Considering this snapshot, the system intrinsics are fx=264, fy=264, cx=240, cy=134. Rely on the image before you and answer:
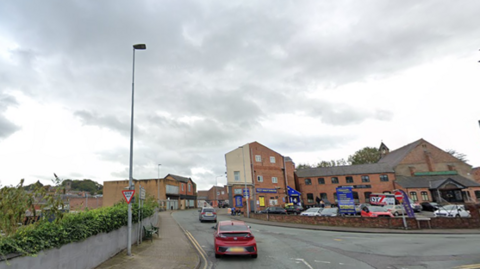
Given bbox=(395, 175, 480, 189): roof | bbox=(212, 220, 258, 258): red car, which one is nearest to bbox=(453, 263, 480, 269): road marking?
bbox=(212, 220, 258, 258): red car

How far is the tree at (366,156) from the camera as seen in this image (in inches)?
3054

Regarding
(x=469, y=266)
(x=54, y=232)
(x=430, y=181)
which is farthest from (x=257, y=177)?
(x=54, y=232)

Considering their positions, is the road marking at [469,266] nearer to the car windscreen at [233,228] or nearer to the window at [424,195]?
the car windscreen at [233,228]

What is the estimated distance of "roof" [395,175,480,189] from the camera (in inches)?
1815

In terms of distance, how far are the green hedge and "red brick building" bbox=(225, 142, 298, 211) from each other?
3774 cm

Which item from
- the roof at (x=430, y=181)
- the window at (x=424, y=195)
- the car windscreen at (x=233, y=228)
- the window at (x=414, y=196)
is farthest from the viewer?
the window at (x=414, y=196)

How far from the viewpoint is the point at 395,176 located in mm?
53188

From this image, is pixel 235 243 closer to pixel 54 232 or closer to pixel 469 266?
pixel 54 232

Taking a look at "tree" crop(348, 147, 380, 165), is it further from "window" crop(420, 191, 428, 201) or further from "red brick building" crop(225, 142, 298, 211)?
"red brick building" crop(225, 142, 298, 211)

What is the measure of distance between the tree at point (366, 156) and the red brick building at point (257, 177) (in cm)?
3428

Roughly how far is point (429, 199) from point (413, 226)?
119 ft

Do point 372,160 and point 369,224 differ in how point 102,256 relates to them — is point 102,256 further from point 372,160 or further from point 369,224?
point 372,160

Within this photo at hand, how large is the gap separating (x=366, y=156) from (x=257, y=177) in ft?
148

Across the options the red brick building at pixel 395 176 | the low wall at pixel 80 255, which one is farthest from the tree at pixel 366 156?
the low wall at pixel 80 255
